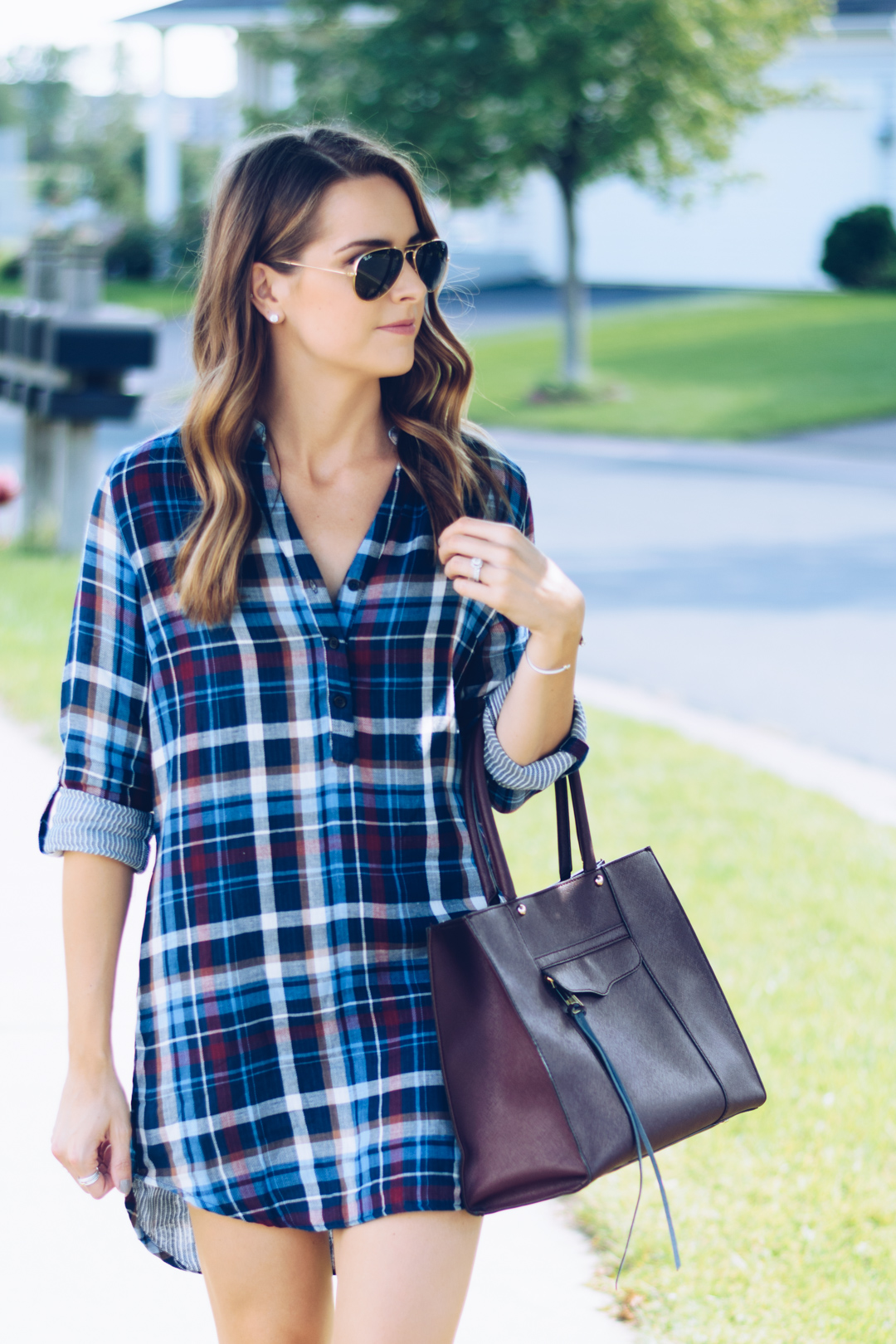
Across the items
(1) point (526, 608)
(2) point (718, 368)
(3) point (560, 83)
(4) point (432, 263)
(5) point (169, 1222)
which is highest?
(3) point (560, 83)

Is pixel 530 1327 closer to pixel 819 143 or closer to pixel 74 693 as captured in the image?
pixel 74 693

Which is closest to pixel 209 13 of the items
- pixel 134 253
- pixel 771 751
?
pixel 134 253

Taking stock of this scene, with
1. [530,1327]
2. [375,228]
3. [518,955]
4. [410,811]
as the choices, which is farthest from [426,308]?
[530,1327]

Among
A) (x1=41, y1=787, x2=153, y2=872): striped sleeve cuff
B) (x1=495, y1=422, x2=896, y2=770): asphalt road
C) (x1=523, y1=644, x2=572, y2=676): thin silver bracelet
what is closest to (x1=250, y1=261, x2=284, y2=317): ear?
(x1=523, y1=644, x2=572, y2=676): thin silver bracelet

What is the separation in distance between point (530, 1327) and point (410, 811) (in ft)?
4.72

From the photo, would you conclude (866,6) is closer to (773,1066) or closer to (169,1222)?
(773,1066)

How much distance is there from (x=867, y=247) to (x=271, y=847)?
32929 millimetres

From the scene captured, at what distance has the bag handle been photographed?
200 cm

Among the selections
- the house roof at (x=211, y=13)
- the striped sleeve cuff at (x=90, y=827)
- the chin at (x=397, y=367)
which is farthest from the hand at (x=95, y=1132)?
the house roof at (x=211, y=13)

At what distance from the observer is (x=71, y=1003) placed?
2020 millimetres

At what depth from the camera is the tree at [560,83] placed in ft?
64.1

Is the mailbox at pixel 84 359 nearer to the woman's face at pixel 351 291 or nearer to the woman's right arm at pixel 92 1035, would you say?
the woman's face at pixel 351 291

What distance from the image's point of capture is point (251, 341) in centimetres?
216

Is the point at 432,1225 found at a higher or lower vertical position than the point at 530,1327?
higher
